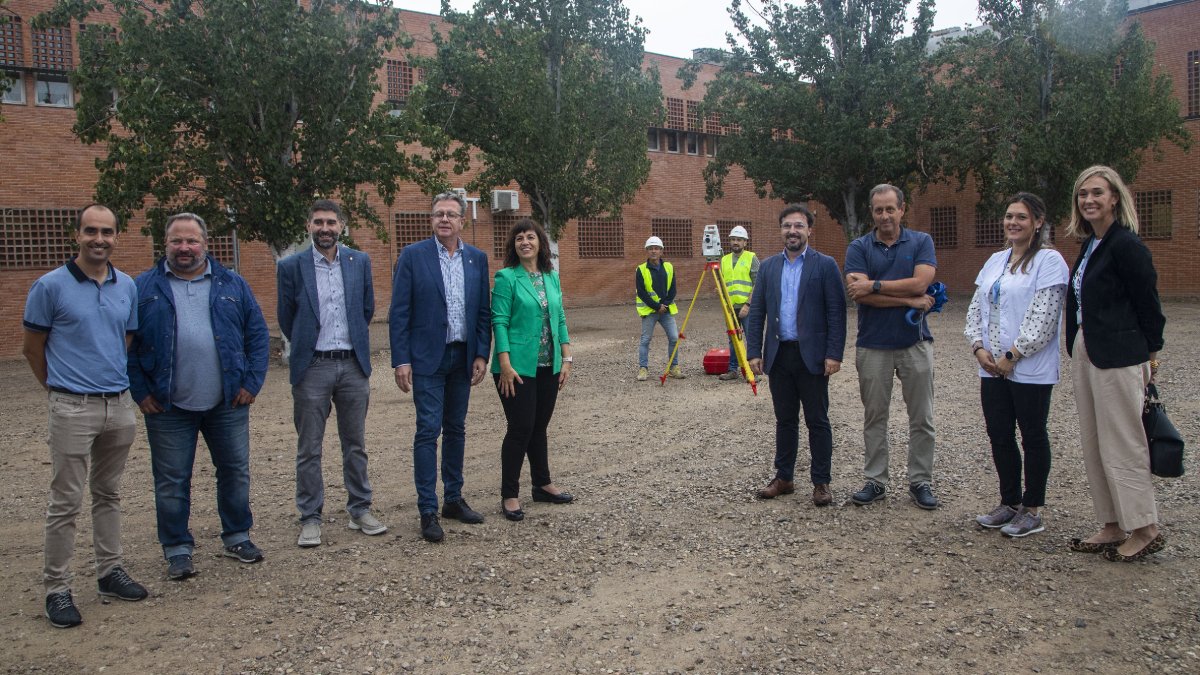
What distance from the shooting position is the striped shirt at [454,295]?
529 centimetres

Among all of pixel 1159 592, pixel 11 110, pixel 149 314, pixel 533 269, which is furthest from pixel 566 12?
pixel 1159 592

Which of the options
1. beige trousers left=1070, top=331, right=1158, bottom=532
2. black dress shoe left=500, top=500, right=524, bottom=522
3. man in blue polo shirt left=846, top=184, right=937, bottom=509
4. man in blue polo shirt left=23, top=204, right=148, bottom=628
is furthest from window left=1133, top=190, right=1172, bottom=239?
man in blue polo shirt left=23, top=204, right=148, bottom=628

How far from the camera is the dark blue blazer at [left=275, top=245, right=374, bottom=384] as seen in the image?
5.01 m

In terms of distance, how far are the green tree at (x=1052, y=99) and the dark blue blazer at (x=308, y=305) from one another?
20.6 metres

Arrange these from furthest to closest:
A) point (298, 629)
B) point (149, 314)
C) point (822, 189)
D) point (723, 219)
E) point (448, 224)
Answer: point (723, 219), point (822, 189), point (448, 224), point (149, 314), point (298, 629)

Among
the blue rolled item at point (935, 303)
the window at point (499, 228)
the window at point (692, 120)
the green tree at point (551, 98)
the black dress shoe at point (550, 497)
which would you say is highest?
the window at point (692, 120)

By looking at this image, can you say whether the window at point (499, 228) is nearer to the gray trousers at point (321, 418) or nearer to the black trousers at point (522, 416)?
the black trousers at point (522, 416)

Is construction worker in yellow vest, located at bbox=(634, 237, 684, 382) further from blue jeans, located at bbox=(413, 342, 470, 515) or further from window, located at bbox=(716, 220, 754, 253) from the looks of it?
window, located at bbox=(716, 220, 754, 253)

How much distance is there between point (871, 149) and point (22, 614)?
2223 centimetres

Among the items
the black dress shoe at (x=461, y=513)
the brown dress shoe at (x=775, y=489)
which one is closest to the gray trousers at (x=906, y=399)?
the brown dress shoe at (x=775, y=489)

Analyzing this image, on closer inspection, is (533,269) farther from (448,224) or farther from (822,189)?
(822,189)

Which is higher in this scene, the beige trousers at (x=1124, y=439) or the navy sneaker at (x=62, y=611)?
the beige trousers at (x=1124, y=439)

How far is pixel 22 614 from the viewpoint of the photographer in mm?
4090

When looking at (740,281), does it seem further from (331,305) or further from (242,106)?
(242,106)
